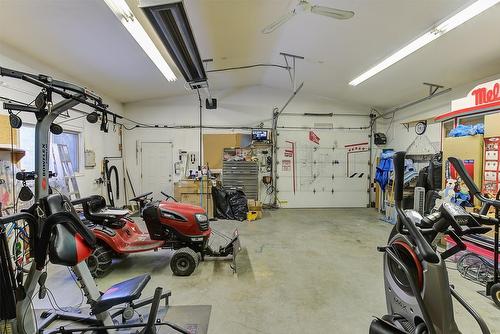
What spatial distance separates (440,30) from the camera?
3.17 metres

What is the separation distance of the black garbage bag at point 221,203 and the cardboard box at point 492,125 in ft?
15.5

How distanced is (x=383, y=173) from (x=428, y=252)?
556cm

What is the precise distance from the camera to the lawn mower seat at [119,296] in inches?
71.9

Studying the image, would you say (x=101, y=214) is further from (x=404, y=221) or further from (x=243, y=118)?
(x=243, y=118)

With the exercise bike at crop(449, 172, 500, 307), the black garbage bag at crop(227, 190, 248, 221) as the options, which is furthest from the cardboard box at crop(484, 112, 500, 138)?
the black garbage bag at crop(227, 190, 248, 221)

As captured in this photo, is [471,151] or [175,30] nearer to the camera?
[175,30]

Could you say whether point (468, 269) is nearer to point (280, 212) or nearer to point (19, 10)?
point (280, 212)

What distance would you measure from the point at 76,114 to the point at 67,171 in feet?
3.94

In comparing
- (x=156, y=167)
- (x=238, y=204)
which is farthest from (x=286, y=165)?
(x=156, y=167)

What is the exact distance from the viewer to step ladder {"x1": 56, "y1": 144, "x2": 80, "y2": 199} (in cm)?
446

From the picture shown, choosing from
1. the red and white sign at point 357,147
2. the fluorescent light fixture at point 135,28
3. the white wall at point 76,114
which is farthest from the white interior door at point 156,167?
the red and white sign at point 357,147

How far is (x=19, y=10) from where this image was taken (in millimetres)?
2742

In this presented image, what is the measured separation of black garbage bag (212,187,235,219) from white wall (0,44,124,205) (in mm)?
Result: 2611

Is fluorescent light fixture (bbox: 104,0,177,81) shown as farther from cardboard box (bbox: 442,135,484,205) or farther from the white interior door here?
cardboard box (bbox: 442,135,484,205)
